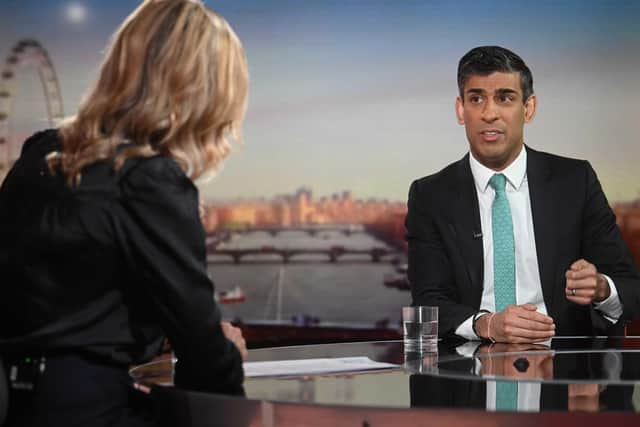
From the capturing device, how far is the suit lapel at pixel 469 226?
8.51 ft

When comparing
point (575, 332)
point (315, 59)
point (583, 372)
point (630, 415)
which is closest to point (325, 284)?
point (315, 59)

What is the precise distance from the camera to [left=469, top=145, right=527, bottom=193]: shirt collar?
2709 millimetres

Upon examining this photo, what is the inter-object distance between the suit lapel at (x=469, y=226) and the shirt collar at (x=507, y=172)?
0.07 ft

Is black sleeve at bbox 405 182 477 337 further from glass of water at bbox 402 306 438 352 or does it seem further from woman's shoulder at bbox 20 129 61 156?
woman's shoulder at bbox 20 129 61 156

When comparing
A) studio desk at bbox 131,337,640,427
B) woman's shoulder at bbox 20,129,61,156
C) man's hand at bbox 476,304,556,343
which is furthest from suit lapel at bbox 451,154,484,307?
woman's shoulder at bbox 20,129,61,156

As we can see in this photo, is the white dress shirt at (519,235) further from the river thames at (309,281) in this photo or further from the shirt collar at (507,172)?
the river thames at (309,281)

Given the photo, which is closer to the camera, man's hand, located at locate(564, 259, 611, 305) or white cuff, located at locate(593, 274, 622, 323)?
man's hand, located at locate(564, 259, 611, 305)

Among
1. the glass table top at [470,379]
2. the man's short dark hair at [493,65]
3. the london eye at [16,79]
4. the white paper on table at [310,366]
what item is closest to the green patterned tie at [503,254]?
the man's short dark hair at [493,65]

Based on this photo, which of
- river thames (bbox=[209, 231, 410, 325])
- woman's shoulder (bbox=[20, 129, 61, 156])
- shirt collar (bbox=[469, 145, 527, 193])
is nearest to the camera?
woman's shoulder (bbox=[20, 129, 61, 156])

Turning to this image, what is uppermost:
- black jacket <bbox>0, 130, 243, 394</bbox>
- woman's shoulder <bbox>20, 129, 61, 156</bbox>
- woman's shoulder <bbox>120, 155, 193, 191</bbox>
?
woman's shoulder <bbox>20, 129, 61, 156</bbox>

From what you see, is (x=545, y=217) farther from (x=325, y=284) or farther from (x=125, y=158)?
(x=325, y=284)

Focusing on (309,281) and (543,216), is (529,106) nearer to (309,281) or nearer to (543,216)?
(543,216)

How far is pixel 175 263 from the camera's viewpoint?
1.37 meters

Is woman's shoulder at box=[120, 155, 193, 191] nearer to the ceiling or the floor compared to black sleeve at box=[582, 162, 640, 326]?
nearer to the ceiling
